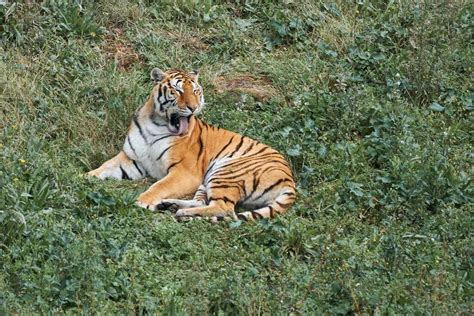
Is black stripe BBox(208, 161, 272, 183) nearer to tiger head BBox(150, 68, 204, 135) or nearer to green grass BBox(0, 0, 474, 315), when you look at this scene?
green grass BBox(0, 0, 474, 315)

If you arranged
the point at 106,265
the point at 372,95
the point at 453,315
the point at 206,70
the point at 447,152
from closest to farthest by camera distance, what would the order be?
the point at 453,315 < the point at 106,265 < the point at 447,152 < the point at 372,95 < the point at 206,70

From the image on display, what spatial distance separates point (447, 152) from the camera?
31.7 feet

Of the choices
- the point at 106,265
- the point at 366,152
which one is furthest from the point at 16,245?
the point at 366,152

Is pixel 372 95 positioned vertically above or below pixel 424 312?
below

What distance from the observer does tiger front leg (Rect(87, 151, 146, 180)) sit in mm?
9773

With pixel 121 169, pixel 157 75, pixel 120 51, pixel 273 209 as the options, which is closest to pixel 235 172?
pixel 273 209

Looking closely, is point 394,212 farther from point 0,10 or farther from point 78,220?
point 0,10

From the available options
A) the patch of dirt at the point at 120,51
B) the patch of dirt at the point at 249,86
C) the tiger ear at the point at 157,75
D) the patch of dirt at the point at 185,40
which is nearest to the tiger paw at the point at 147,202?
the tiger ear at the point at 157,75

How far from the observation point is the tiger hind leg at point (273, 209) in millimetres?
8727

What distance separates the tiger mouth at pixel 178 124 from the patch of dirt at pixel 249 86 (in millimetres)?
1247

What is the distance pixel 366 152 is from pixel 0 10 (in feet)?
Result: 13.7

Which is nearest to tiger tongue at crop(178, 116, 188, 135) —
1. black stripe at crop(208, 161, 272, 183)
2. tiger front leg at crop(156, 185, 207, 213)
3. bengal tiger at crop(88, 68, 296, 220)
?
bengal tiger at crop(88, 68, 296, 220)

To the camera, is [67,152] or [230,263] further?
[67,152]

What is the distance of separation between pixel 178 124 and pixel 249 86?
4.98ft
